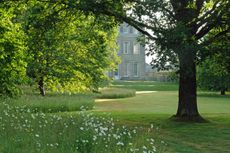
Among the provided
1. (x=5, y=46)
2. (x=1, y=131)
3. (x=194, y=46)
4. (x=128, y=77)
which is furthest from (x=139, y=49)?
(x=1, y=131)

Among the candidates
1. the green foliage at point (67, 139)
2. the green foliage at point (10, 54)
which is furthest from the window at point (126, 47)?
the green foliage at point (67, 139)

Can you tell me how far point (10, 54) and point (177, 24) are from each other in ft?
35.8

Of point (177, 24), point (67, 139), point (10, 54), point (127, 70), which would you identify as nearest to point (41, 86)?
point (10, 54)

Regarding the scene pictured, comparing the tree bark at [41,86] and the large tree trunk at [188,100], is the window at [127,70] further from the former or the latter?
the large tree trunk at [188,100]

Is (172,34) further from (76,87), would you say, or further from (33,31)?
(76,87)

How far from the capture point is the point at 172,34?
46.4 ft

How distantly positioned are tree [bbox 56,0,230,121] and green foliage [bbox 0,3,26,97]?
6.70 meters

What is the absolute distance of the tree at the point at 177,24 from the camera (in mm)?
14289

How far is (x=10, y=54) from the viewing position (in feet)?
74.6

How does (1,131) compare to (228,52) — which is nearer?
(1,131)

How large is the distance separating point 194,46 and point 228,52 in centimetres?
306

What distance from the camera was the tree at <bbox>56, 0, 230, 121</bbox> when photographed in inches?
563

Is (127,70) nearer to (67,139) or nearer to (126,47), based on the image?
(126,47)

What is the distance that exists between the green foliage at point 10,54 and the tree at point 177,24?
22.0 ft
